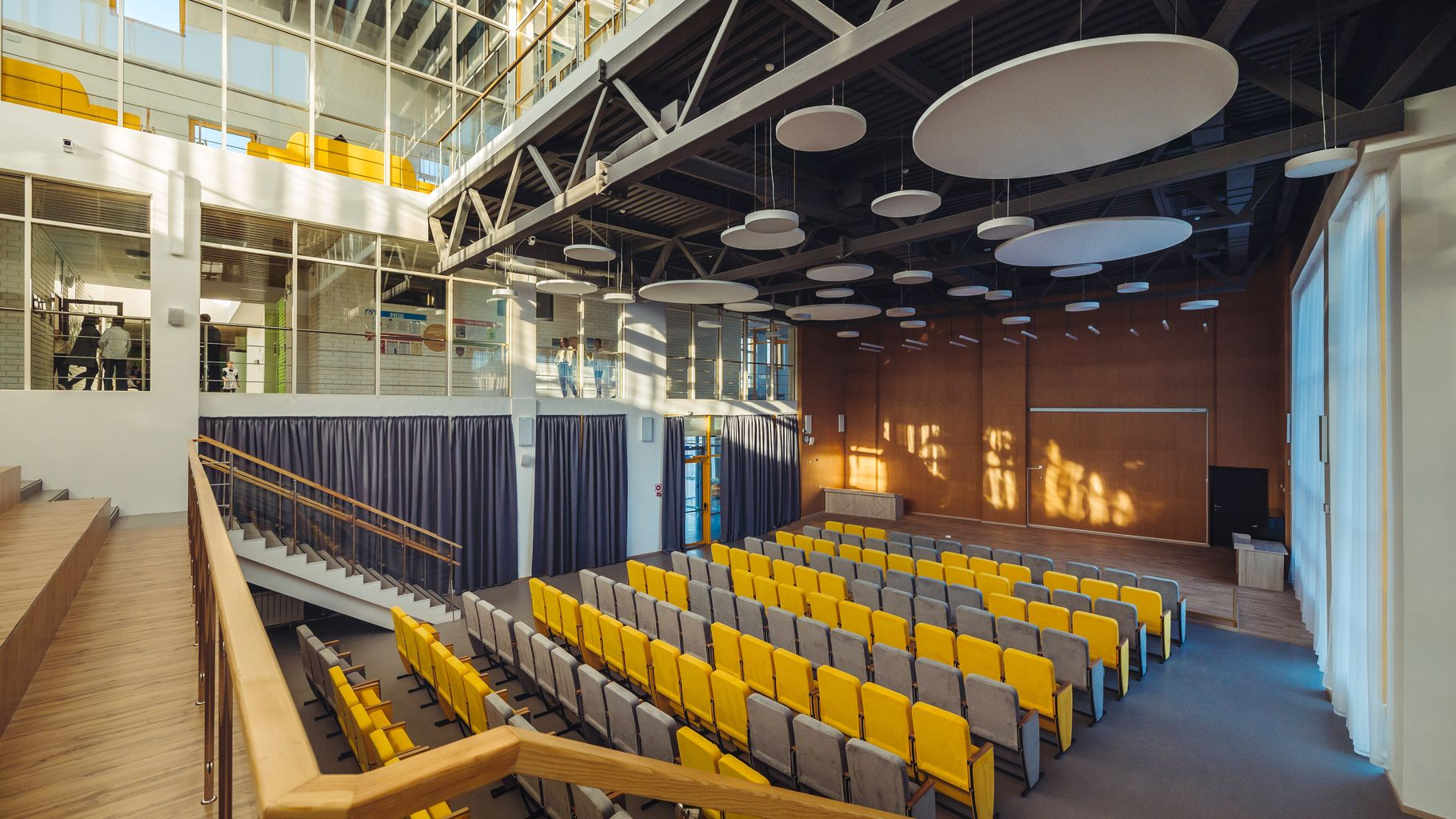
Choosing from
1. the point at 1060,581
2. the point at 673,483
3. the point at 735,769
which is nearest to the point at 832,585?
the point at 1060,581

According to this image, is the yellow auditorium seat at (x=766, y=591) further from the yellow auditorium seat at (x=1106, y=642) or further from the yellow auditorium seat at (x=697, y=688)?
the yellow auditorium seat at (x=1106, y=642)

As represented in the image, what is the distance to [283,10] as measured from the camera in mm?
9453

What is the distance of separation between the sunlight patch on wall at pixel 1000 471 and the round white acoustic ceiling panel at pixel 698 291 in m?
9.70

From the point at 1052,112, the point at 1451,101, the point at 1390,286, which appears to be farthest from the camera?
the point at 1390,286

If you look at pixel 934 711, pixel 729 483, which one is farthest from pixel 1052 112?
pixel 729 483

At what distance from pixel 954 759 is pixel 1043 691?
1.65 metres

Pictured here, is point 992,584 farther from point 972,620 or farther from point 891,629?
point 891,629

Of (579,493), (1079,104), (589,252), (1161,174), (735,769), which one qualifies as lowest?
(735,769)

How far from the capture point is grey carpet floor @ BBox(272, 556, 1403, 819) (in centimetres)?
500

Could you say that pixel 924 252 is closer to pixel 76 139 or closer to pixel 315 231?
pixel 315 231

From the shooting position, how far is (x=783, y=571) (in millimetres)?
9383

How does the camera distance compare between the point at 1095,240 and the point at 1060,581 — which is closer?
the point at 1095,240

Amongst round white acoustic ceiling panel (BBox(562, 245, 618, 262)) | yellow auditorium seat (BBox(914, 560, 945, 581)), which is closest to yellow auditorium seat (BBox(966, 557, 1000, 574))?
yellow auditorium seat (BBox(914, 560, 945, 581))

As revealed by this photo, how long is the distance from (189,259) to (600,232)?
18.5ft
